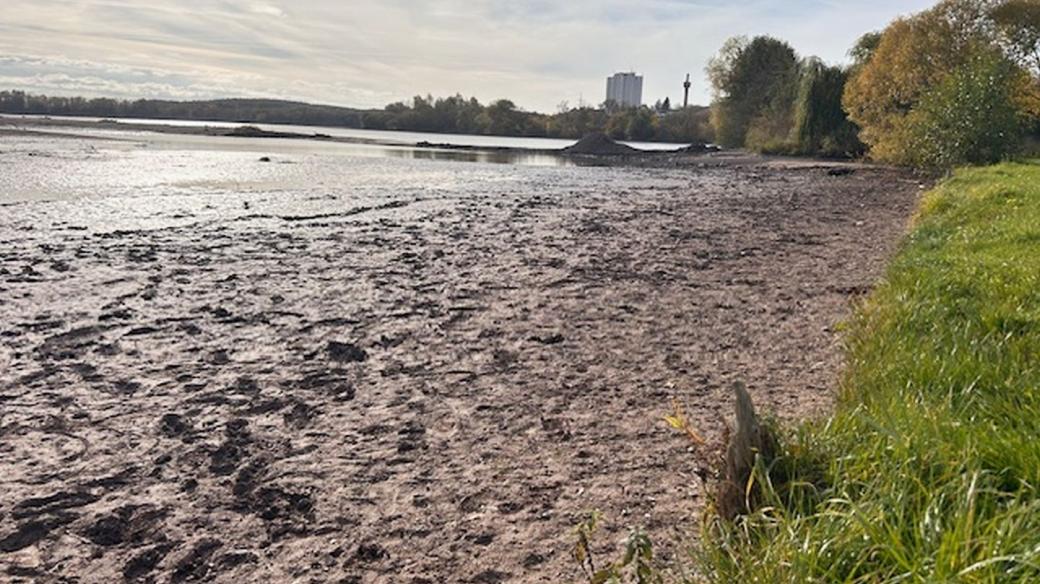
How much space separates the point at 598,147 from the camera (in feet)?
259

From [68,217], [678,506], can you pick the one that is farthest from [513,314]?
[68,217]

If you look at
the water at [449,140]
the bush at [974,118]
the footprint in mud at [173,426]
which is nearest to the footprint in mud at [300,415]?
the footprint in mud at [173,426]

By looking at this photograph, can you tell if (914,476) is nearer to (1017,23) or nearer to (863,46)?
(1017,23)

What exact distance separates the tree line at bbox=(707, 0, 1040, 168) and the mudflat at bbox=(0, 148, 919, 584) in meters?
22.2

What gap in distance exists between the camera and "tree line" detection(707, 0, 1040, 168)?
29672 millimetres

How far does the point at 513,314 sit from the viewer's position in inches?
310

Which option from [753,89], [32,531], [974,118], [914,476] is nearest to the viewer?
[914,476]

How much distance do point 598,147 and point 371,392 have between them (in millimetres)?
75750

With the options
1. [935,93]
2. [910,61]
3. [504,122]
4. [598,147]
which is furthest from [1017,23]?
[504,122]

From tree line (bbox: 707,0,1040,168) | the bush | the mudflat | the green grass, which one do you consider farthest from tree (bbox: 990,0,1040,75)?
the green grass

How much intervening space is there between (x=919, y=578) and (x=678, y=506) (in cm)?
162

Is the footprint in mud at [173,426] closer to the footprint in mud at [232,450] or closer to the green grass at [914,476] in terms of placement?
the footprint in mud at [232,450]

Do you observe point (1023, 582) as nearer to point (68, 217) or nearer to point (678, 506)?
point (678, 506)

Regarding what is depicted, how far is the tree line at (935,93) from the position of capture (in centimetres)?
2967
